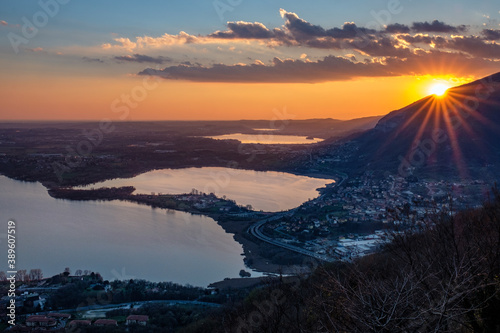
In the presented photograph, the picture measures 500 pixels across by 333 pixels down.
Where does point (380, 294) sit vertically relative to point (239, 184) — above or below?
above

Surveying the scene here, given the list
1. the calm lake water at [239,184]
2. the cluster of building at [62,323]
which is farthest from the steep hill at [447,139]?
the cluster of building at [62,323]

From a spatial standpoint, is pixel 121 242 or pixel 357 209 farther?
pixel 357 209

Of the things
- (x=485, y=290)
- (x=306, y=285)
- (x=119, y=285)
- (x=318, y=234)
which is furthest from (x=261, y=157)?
(x=485, y=290)

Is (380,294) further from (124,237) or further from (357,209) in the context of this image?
(357,209)

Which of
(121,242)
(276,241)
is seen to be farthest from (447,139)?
(121,242)

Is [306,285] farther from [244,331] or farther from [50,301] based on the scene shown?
[50,301]

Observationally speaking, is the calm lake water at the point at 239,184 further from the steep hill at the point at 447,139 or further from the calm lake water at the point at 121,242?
the steep hill at the point at 447,139
